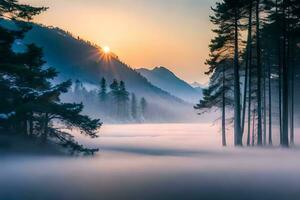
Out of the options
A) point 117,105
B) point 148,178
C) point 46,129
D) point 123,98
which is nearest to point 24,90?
point 46,129

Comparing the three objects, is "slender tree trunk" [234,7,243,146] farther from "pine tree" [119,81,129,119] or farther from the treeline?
the treeline

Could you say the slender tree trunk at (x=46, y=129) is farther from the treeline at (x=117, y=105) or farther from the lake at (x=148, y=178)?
the treeline at (x=117, y=105)

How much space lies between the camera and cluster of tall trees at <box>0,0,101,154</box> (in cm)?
2406

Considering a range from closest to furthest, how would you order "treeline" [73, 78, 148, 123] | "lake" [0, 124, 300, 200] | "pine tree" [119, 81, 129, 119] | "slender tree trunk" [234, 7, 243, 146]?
"lake" [0, 124, 300, 200] < "slender tree trunk" [234, 7, 243, 146] < "pine tree" [119, 81, 129, 119] < "treeline" [73, 78, 148, 123]

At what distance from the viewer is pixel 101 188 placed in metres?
17.2

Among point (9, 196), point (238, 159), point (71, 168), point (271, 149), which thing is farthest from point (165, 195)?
point (271, 149)

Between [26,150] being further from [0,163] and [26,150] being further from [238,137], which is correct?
[238,137]

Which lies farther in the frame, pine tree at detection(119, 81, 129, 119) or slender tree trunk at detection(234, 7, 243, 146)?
pine tree at detection(119, 81, 129, 119)

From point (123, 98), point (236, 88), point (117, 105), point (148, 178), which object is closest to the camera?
point (148, 178)

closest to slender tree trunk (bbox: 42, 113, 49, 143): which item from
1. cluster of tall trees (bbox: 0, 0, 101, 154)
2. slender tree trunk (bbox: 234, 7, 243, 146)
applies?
cluster of tall trees (bbox: 0, 0, 101, 154)

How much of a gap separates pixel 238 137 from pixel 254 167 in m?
12.6

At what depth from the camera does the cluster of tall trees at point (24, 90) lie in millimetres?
24062

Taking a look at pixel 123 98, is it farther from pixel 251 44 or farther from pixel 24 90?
pixel 24 90

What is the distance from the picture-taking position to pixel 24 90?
26516 millimetres
